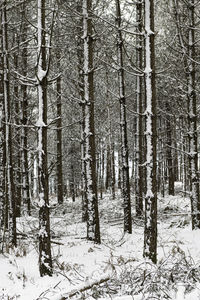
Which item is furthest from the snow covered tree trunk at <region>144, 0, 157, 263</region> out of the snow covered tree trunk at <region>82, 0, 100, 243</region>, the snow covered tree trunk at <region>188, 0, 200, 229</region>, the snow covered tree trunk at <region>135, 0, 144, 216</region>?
the snow covered tree trunk at <region>135, 0, 144, 216</region>

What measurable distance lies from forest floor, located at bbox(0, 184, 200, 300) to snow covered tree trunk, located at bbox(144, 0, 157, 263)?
0.59m

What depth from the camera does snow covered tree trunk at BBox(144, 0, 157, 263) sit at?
6.66 meters

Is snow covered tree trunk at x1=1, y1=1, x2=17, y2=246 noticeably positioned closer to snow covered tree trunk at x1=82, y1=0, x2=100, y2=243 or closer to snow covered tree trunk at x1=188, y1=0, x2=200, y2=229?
snow covered tree trunk at x1=82, y1=0, x2=100, y2=243

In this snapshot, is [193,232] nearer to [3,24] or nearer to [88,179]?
[88,179]

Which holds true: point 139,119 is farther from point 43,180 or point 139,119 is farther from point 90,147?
point 43,180

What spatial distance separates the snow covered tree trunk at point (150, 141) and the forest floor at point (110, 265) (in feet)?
1.93

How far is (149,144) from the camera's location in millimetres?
6711

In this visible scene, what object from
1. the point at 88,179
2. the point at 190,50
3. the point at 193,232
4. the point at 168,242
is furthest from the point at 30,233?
the point at 190,50

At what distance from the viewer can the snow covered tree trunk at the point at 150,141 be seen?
666cm

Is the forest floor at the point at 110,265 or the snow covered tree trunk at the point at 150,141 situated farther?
the snow covered tree trunk at the point at 150,141

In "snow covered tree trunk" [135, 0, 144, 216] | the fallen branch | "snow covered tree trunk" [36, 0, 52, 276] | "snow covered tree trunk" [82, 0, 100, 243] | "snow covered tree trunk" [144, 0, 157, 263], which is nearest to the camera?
the fallen branch

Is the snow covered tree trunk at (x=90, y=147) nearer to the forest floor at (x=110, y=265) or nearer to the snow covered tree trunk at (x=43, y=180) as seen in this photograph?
the forest floor at (x=110, y=265)

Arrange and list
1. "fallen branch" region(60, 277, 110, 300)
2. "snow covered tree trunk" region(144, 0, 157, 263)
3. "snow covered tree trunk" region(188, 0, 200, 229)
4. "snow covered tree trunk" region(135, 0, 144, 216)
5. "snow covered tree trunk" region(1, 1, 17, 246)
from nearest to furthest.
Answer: "fallen branch" region(60, 277, 110, 300)
"snow covered tree trunk" region(144, 0, 157, 263)
"snow covered tree trunk" region(1, 1, 17, 246)
"snow covered tree trunk" region(188, 0, 200, 229)
"snow covered tree trunk" region(135, 0, 144, 216)

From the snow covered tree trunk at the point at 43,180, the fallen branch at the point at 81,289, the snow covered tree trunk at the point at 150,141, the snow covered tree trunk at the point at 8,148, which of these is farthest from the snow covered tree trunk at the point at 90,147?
the fallen branch at the point at 81,289
